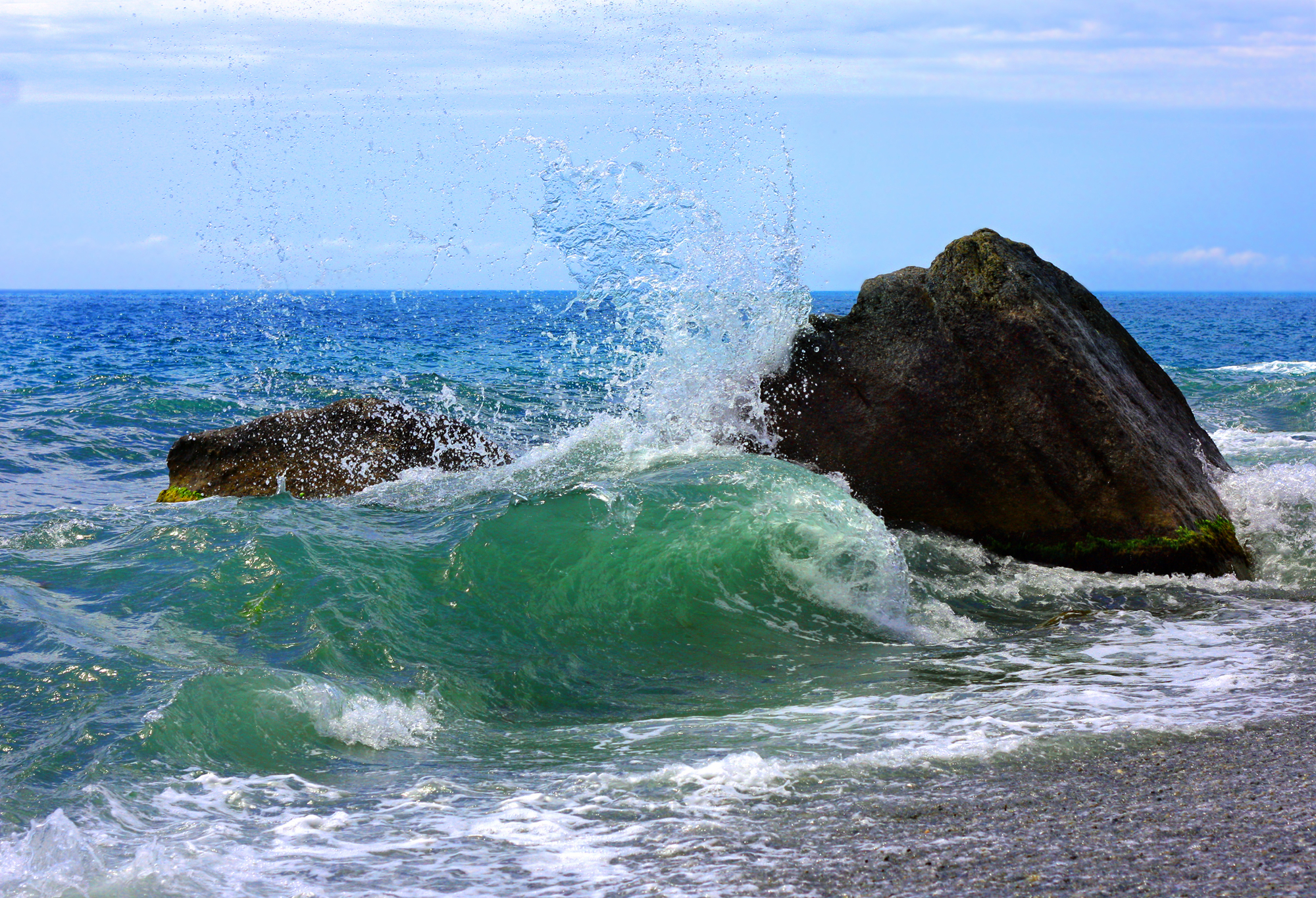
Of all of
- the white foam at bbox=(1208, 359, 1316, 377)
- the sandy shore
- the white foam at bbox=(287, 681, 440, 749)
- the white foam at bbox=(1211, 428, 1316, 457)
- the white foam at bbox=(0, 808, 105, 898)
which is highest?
the white foam at bbox=(1208, 359, 1316, 377)

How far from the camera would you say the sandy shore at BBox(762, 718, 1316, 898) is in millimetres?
2379

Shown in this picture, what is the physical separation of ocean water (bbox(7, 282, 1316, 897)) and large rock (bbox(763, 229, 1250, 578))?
25 cm

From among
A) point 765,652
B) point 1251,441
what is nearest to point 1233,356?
point 1251,441

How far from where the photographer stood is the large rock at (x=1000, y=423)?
599cm

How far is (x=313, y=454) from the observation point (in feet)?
25.4

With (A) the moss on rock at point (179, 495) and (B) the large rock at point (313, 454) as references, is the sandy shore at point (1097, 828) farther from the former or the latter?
(A) the moss on rock at point (179, 495)

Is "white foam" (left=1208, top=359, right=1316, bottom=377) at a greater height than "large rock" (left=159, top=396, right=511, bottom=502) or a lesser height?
greater

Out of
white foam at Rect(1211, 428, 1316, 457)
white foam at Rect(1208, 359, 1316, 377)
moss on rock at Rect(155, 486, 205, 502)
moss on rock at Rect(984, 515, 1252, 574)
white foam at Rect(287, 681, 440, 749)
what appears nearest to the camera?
white foam at Rect(287, 681, 440, 749)

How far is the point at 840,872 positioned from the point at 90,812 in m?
2.37

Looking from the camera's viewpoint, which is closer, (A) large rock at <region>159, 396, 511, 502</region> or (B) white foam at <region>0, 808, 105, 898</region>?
(B) white foam at <region>0, 808, 105, 898</region>

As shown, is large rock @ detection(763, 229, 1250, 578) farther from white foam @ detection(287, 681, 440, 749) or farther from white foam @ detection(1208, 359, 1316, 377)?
white foam @ detection(1208, 359, 1316, 377)

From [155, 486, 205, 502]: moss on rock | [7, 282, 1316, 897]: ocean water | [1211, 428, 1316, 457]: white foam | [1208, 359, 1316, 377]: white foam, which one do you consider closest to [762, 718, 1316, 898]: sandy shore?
[7, 282, 1316, 897]: ocean water

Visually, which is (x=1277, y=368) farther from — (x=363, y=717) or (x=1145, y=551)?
(x=363, y=717)

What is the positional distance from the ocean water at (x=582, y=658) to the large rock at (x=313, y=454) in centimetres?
41
